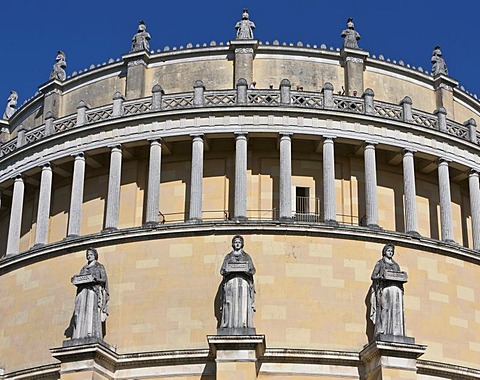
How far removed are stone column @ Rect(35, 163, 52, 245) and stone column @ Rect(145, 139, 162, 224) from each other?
3470 mm

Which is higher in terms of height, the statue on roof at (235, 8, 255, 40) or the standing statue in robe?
the statue on roof at (235, 8, 255, 40)

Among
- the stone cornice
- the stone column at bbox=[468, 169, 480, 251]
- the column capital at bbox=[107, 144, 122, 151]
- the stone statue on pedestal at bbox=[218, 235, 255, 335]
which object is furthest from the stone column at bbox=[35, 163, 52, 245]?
the stone column at bbox=[468, 169, 480, 251]

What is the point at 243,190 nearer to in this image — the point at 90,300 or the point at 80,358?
the point at 90,300

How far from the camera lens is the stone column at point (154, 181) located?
32781 mm

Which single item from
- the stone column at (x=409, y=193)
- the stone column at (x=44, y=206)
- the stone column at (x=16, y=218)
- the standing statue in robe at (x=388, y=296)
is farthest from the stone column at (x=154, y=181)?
the stone column at (x=409, y=193)

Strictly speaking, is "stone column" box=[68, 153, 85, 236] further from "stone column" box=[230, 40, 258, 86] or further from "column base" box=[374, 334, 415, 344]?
"column base" box=[374, 334, 415, 344]

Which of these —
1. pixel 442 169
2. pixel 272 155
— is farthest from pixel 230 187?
pixel 442 169

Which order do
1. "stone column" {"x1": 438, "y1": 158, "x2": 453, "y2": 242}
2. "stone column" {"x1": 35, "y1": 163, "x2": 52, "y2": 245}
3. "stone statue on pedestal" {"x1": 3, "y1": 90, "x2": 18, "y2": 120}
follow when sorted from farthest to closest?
"stone statue on pedestal" {"x1": 3, "y1": 90, "x2": 18, "y2": 120} → "stone column" {"x1": 35, "y1": 163, "x2": 52, "y2": 245} → "stone column" {"x1": 438, "y1": 158, "x2": 453, "y2": 242}

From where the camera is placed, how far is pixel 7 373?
31.9 meters

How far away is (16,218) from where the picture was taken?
35.3m

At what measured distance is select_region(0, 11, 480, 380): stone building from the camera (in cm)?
3019

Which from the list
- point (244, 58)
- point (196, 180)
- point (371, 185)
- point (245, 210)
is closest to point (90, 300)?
point (196, 180)

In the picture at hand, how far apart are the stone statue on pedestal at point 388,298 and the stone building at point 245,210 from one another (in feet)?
1.74

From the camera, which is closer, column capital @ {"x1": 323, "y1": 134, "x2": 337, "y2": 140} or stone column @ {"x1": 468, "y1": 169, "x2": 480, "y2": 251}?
column capital @ {"x1": 323, "y1": 134, "x2": 337, "y2": 140}
